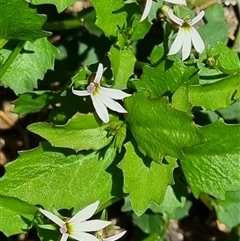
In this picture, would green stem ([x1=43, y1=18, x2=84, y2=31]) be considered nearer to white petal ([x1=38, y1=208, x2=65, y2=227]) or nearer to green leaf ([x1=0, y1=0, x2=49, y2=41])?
green leaf ([x1=0, y1=0, x2=49, y2=41])

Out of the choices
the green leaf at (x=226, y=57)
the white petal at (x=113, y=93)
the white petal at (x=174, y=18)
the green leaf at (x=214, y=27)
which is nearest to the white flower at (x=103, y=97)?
the white petal at (x=113, y=93)

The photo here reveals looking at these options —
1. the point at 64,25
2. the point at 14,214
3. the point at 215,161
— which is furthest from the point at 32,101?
the point at 215,161

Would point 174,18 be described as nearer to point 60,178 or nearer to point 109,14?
point 109,14

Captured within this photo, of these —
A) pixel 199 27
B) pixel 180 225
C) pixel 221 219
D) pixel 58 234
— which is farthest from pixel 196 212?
pixel 58 234

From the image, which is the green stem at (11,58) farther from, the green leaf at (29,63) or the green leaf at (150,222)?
the green leaf at (150,222)

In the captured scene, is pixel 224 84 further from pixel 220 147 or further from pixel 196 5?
pixel 196 5
